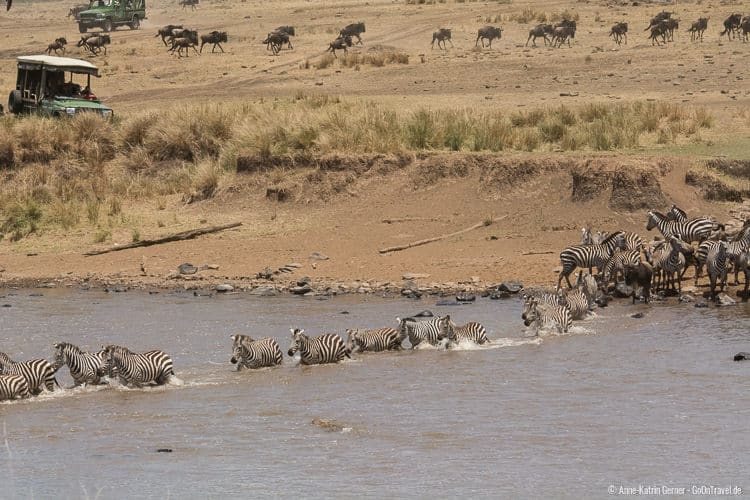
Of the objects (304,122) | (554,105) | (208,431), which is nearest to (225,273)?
(304,122)

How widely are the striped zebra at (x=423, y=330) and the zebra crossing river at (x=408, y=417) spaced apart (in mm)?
165

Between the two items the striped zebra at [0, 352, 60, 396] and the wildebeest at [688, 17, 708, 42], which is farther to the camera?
the wildebeest at [688, 17, 708, 42]

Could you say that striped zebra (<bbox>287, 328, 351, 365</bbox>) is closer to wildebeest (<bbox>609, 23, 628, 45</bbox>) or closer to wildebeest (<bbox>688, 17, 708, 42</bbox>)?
wildebeest (<bbox>609, 23, 628, 45</bbox>)

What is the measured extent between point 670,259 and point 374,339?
473 centimetres

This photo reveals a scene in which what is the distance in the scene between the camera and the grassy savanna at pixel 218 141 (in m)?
24.2

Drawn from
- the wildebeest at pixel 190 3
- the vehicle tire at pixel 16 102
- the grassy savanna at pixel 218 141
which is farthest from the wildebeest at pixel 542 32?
the wildebeest at pixel 190 3

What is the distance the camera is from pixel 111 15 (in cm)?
6084

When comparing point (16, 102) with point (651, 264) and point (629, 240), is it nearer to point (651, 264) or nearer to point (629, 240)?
point (629, 240)

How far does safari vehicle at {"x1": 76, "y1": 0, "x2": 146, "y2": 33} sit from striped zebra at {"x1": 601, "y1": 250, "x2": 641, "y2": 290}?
4605 cm

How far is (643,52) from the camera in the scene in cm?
3978

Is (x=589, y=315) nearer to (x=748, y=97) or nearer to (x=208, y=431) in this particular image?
(x=208, y=431)

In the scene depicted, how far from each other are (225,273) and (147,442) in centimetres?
895

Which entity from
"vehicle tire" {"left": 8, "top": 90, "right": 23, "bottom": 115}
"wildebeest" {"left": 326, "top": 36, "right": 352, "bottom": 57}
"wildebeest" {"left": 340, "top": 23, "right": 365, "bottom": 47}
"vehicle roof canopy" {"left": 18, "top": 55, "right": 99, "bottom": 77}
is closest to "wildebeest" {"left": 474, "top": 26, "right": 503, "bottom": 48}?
"wildebeest" {"left": 326, "top": 36, "right": 352, "bottom": 57}

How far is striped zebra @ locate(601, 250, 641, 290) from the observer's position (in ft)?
57.6
